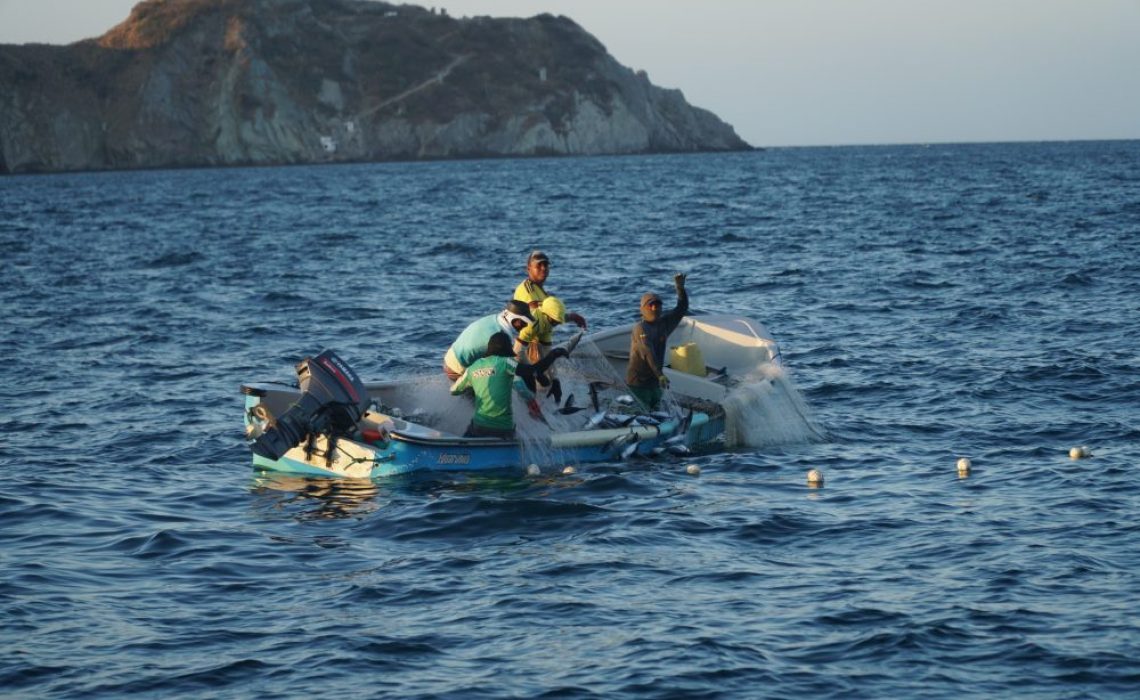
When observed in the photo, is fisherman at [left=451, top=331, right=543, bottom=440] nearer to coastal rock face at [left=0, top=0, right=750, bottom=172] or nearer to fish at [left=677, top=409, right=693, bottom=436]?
fish at [left=677, top=409, right=693, bottom=436]

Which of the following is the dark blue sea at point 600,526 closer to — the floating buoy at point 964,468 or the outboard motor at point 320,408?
the floating buoy at point 964,468

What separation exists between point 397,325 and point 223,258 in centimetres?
1953

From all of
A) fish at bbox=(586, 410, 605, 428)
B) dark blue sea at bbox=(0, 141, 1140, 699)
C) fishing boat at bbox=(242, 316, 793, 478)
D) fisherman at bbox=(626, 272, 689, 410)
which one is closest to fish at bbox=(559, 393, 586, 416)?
fishing boat at bbox=(242, 316, 793, 478)

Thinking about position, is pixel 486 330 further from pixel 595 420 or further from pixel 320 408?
pixel 320 408

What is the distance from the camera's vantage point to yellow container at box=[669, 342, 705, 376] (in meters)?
20.2

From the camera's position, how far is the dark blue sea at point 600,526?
35.6 feet

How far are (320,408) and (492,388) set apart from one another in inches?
80.7

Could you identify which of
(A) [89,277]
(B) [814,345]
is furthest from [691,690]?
(A) [89,277]

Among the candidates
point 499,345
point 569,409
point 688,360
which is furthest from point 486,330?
point 688,360

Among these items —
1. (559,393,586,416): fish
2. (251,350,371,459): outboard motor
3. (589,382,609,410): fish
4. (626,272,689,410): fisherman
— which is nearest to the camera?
(251,350,371,459): outboard motor

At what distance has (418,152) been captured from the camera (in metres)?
193

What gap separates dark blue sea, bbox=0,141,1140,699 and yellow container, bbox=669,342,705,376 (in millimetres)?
2018

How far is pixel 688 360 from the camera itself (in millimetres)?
20281

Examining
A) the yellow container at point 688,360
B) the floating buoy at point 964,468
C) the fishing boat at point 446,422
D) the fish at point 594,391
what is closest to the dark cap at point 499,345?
the fishing boat at point 446,422
